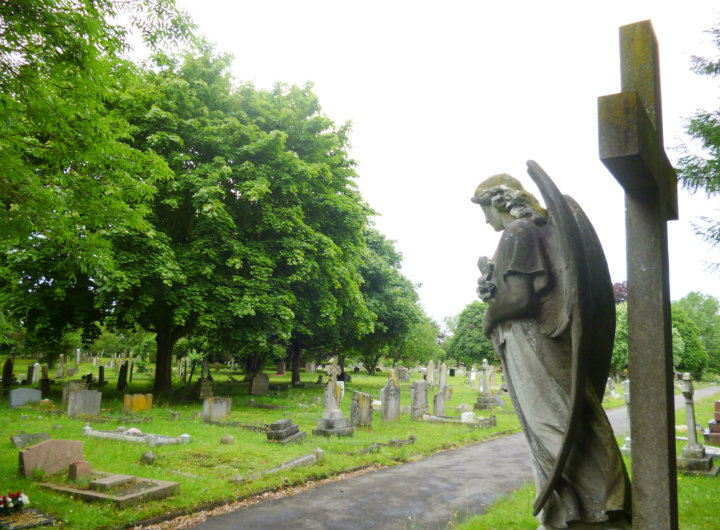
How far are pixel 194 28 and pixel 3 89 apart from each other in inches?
134

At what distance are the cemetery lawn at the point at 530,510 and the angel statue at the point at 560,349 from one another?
10.1 feet

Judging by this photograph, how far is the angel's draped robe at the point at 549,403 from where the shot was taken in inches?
112

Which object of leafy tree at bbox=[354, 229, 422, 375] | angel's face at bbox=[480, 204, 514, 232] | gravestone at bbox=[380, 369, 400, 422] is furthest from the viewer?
leafy tree at bbox=[354, 229, 422, 375]

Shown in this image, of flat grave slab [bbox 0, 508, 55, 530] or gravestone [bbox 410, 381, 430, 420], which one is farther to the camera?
gravestone [bbox 410, 381, 430, 420]

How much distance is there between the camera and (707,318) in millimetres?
74125

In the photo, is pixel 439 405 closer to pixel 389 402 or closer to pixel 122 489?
pixel 389 402

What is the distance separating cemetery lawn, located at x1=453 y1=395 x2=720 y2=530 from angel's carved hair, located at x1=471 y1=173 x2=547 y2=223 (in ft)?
12.8

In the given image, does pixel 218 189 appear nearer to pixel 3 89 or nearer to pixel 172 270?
pixel 172 270

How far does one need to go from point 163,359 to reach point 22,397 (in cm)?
481

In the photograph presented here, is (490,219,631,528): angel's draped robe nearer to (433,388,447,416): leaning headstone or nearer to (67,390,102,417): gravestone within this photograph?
(67,390,102,417): gravestone

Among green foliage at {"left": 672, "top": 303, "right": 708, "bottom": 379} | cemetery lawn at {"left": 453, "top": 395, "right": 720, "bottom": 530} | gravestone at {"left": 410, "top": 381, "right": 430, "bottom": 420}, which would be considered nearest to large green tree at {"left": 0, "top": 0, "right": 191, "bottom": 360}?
cemetery lawn at {"left": 453, "top": 395, "right": 720, "bottom": 530}

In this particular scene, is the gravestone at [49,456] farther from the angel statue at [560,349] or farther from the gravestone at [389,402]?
the gravestone at [389,402]

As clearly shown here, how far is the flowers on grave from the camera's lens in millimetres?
5871

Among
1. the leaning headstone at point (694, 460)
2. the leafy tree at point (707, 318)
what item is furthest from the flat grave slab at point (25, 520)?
the leafy tree at point (707, 318)
